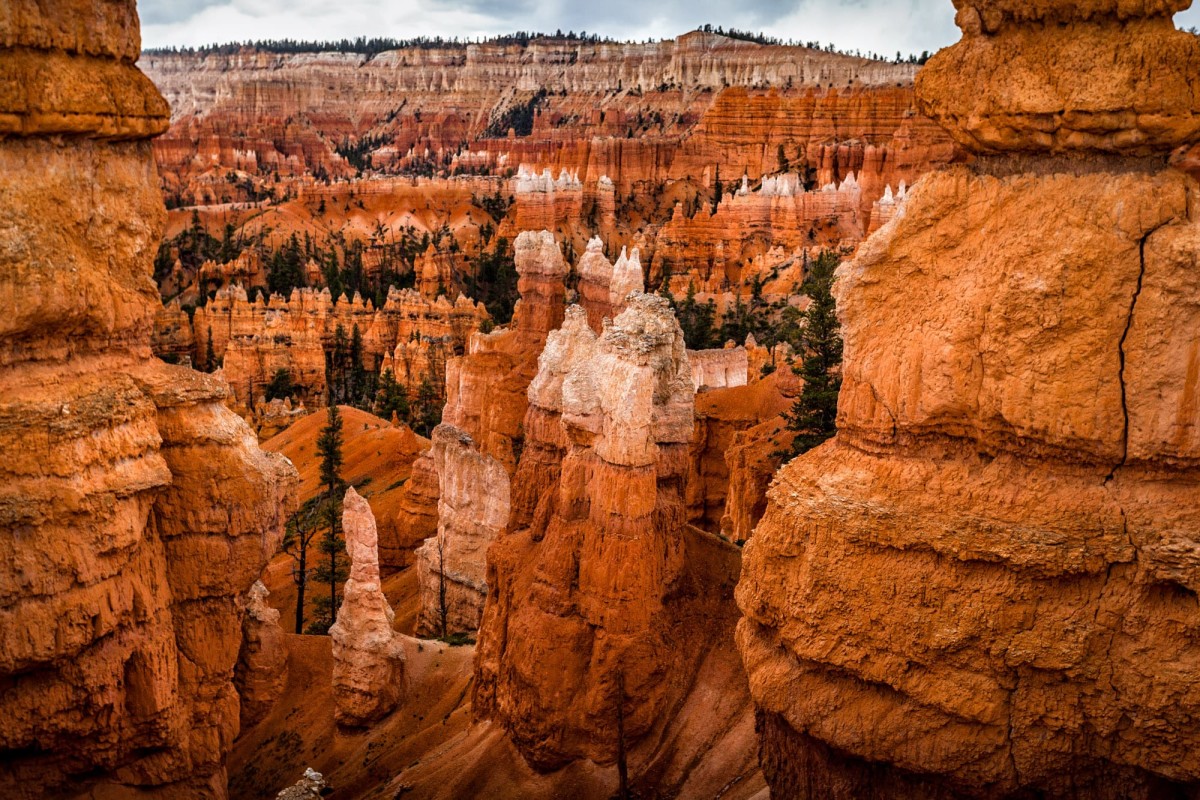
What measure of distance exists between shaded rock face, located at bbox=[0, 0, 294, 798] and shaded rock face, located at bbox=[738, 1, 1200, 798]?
6731 mm

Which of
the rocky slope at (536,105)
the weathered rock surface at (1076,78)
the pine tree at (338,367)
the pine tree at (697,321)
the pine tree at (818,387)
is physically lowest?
the pine tree at (338,367)

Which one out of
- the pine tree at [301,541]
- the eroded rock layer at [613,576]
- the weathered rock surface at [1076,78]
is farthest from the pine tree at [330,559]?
the weathered rock surface at [1076,78]

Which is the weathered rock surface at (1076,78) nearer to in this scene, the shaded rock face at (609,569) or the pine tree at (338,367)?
the shaded rock face at (609,569)

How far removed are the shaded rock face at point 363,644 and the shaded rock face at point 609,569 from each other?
12.4ft

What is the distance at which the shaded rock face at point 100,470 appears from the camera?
10.7 meters

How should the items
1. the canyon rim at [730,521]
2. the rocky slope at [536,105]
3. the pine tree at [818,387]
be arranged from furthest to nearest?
the rocky slope at [536,105] < the pine tree at [818,387] < the canyon rim at [730,521]

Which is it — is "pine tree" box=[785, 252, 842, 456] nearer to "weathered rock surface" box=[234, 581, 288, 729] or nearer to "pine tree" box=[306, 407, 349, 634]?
"weathered rock surface" box=[234, 581, 288, 729]

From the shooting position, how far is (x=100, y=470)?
11102mm

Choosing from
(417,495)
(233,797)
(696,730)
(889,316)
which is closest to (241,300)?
(417,495)

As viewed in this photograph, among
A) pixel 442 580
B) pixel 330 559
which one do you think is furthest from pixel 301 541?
pixel 442 580

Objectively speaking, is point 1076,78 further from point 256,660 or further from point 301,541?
point 301,541

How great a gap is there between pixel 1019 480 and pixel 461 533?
18.2 metres

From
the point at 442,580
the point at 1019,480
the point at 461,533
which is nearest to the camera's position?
the point at 1019,480

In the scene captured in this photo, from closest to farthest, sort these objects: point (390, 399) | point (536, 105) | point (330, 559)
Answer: point (330, 559) < point (390, 399) < point (536, 105)
